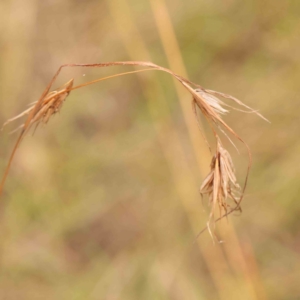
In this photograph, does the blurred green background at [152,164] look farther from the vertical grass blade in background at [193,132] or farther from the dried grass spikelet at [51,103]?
the dried grass spikelet at [51,103]

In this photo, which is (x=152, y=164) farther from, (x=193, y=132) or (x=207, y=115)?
(x=207, y=115)

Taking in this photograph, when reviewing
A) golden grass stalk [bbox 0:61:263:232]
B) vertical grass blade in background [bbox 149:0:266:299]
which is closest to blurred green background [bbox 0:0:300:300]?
vertical grass blade in background [bbox 149:0:266:299]

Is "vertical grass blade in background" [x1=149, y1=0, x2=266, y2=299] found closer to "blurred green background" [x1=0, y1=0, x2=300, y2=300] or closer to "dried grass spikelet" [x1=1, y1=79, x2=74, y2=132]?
"blurred green background" [x1=0, y1=0, x2=300, y2=300]

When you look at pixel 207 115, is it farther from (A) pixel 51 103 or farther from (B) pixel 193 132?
(B) pixel 193 132

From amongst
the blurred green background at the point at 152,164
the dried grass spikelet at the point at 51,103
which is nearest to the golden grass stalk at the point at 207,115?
the dried grass spikelet at the point at 51,103

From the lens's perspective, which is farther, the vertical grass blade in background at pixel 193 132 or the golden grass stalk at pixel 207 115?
the vertical grass blade in background at pixel 193 132

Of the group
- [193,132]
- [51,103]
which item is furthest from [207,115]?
[193,132]

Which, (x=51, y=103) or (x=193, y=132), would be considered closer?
(x=51, y=103)

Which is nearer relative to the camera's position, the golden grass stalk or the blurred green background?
the golden grass stalk
